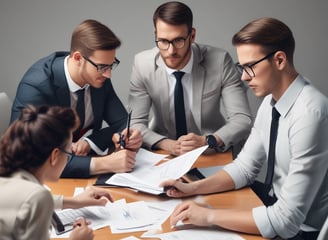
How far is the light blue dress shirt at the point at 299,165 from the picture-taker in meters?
1.66

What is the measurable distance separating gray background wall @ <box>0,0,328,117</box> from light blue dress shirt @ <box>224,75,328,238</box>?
171 centimetres

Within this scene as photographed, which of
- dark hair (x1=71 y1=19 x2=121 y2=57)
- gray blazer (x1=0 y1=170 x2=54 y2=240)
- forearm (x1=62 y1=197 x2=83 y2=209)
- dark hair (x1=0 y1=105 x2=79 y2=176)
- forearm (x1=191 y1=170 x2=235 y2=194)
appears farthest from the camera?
dark hair (x1=71 y1=19 x2=121 y2=57)

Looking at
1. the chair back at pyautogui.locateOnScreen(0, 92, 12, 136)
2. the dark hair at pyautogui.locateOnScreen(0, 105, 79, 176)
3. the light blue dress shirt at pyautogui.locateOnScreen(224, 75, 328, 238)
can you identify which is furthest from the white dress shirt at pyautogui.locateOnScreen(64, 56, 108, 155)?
the dark hair at pyautogui.locateOnScreen(0, 105, 79, 176)

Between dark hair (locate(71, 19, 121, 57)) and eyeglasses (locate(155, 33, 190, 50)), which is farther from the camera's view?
eyeglasses (locate(155, 33, 190, 50))

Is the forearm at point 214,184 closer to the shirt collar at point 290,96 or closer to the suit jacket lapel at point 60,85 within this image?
the shirt collar at point 290,96

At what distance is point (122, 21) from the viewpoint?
141 inches

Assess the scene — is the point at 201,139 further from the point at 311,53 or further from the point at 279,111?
the point at 311,53

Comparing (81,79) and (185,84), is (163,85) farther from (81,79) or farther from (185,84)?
(81,79)

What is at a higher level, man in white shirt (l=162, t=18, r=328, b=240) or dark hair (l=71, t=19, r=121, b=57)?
dark hair (l=71, t=19, r=121, b=57)

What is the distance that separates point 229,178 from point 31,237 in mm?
993

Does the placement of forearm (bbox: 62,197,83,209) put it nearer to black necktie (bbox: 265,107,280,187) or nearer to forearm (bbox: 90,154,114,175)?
forearm (bbox: 90,154,114,175)

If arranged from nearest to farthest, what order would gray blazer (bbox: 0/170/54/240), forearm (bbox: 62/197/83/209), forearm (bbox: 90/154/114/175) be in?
gray blazer (bbox: 0/170/54/240)
forearm (bbox: 62/197/83/209)
forearm (bbox: 90/154/114/175)

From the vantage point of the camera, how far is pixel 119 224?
1.72 meters

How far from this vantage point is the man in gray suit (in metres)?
2.62
